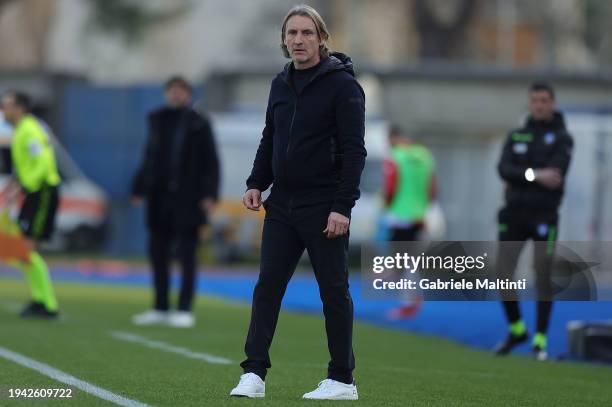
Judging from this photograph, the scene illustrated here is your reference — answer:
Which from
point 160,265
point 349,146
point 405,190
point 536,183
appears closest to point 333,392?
point 349,146

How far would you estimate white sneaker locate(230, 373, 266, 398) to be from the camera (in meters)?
9.09

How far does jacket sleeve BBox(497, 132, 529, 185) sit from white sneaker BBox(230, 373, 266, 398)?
17.2 ft

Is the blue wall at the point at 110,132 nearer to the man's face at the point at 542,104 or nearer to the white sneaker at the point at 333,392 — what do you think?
the man's face at the point at 542,104

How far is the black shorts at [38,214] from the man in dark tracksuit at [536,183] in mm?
4637

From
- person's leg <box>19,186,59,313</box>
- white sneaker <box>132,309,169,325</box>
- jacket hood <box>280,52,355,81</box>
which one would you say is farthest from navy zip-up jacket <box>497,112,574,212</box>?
jacket hood <box>280,52,355,81</box>

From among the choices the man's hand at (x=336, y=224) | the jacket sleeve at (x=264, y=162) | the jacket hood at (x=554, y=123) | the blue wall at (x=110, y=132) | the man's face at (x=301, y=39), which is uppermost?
the blue wall at (x=110, y=132)

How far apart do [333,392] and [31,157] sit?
784 centimetres

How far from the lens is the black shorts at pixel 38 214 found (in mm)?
16422

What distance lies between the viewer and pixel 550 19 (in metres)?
54.3

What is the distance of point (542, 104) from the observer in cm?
1401

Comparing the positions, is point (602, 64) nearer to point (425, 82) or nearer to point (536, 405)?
point (425, 82)

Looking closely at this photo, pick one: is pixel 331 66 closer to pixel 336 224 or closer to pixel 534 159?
pixel 336 224

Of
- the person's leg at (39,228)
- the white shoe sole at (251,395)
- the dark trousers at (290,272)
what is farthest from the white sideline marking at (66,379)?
the person's leg at (39,228)

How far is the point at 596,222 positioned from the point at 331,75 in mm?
19973
